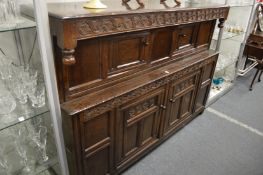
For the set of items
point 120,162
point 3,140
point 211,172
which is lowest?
point 211,172

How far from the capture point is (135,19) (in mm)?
1191

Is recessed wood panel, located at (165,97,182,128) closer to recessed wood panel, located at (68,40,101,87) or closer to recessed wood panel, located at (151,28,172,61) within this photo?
recessed wood panel, located at (151,28,172,61)

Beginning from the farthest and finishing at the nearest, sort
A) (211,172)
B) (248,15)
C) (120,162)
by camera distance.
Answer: (248,15) < (211,172) < (120,162)

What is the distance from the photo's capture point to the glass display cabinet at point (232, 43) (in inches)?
108

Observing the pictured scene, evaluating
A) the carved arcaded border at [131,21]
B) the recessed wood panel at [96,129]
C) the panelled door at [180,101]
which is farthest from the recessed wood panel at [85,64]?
the panelled door at [180,101]

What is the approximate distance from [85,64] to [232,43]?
2.49 meters

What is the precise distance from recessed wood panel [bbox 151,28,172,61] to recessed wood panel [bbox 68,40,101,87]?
1.69 ft

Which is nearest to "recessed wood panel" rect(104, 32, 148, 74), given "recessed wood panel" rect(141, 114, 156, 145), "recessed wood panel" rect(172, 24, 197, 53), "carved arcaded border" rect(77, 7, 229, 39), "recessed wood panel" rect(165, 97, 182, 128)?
"carved arcaded border" rect(77, 7, 229, 39)

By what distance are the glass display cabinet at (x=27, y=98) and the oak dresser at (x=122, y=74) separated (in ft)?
0.20

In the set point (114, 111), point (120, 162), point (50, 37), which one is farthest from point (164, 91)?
point (50, 37)

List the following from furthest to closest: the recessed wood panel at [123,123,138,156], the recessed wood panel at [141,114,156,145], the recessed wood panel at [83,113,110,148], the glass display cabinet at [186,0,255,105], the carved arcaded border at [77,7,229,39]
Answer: the glass display cabinet at [186,0,255,105], the recessed wood panel at [141,114,156,145], the recessed wood panel at [123,123,138,156], the recessed wood panel at [83,113,110,148], the carved arcaded border at [77,7,229,39]

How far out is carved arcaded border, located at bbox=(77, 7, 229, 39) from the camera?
3.25 feet

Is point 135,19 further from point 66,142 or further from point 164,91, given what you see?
point 66,142

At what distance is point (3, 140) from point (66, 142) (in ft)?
1.31
